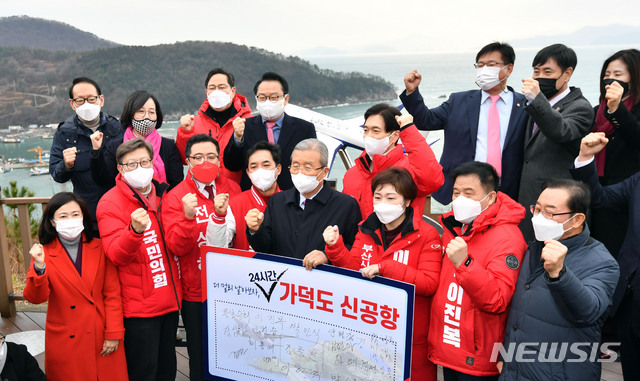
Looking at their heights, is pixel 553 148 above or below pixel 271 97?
below

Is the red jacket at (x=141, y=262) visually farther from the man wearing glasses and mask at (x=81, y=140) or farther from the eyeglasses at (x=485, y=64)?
the eyeglasses at (x=485, y=64)

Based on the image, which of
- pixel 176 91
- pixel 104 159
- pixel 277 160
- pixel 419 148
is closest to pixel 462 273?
pixel 419 148

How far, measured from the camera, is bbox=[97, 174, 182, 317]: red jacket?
2.97 meters

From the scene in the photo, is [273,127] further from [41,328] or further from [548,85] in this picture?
[41,328]

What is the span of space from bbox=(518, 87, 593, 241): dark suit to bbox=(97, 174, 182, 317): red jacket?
8.34ft

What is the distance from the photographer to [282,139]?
13.0ft

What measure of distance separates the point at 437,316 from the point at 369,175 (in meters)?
1.10

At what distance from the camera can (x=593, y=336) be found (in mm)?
2240

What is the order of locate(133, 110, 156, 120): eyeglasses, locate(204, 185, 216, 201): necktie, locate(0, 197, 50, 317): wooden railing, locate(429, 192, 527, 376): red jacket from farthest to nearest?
locate(0, 197, 50, 317): wooden railing
locate(133, 110, 156, 120): eyeglasses
locate(204, 185, 216, 201): necktie
locate(429, 192, 527, 376): red jacket

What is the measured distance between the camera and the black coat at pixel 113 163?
347cm

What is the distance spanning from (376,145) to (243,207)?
99 centimetres

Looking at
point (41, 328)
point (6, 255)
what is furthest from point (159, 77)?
point (41, 328)

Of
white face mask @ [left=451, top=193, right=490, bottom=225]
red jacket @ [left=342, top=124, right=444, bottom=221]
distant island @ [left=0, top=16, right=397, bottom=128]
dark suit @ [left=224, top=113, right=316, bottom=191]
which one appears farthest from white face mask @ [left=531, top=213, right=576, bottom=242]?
distant island @ [left=0, top=16, right=397, bottom=128]

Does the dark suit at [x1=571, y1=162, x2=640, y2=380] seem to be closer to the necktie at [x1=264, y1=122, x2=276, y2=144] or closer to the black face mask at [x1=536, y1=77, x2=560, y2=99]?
the black face mask at [x1=536, y1=77, x2=560, y2=99]
